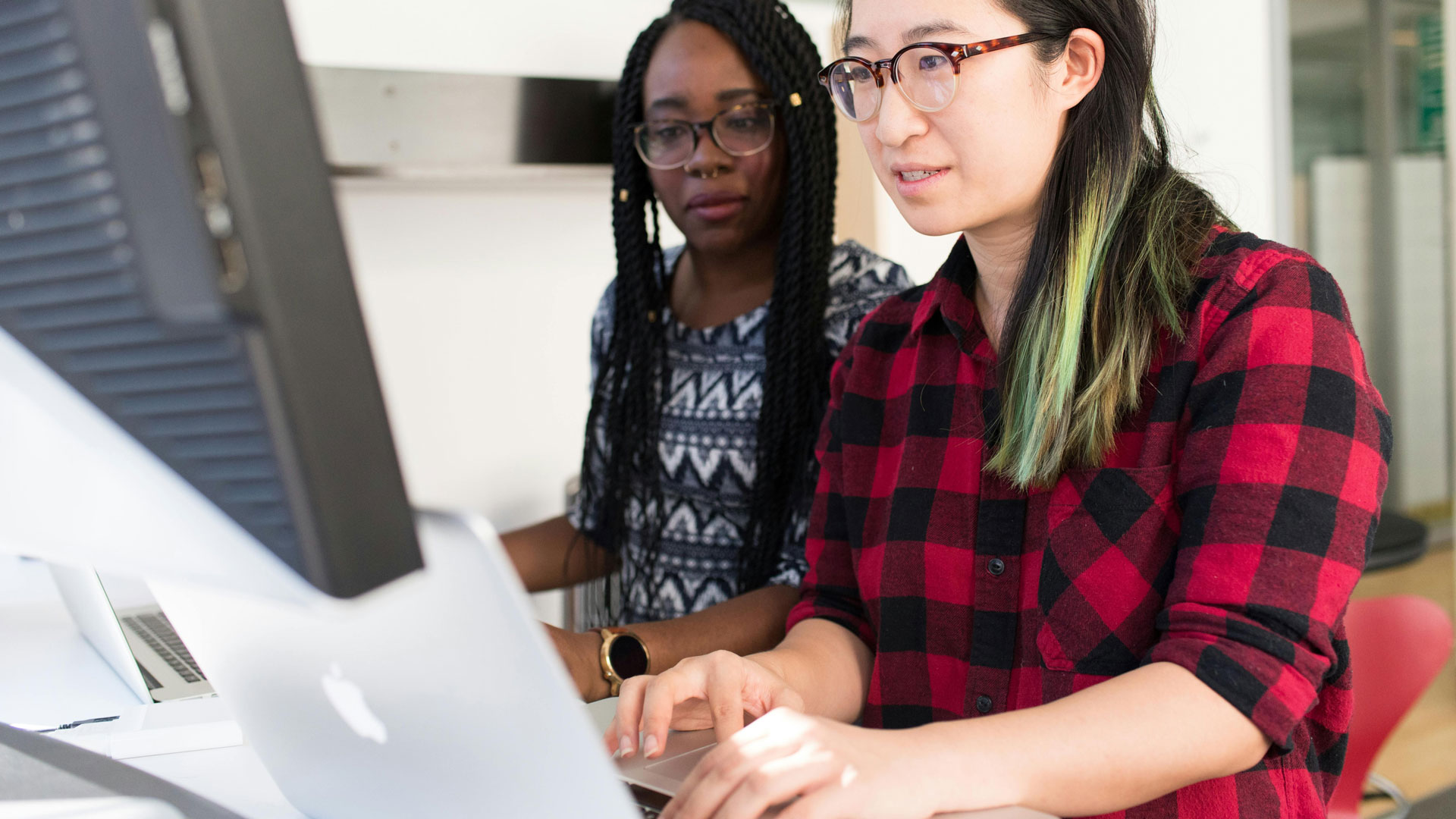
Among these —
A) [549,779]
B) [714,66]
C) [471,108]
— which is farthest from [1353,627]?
[471,108]

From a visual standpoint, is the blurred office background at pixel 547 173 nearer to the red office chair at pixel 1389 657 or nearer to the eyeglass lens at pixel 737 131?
the eyeglass lens at pixel 737 131

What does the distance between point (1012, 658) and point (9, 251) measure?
2.65 feet

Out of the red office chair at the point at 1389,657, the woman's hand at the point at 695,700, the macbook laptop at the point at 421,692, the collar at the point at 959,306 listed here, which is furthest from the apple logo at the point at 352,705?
the red office chair at the point at 1389,657

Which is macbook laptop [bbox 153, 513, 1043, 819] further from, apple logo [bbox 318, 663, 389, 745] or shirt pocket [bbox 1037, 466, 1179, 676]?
shirt pocket [bbox 1037, 466, 1179, 676]

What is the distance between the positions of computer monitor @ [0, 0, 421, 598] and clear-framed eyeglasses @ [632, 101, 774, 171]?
1141 mm

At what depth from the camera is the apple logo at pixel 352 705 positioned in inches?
18.2

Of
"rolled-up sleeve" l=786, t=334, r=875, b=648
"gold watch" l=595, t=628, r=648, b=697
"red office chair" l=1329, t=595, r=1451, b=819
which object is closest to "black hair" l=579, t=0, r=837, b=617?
"rolled-up sleeve" l=786, t=334, r=875, b=648

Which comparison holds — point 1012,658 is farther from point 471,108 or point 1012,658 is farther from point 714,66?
point 471,108

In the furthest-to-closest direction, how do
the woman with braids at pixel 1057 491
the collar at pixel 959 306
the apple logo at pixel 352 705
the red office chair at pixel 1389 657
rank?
the red office chair at pixel 1389 657, the collar at pixel 959 306, the woman with braids at pixel 1057 491, the apple logo at pixel 352 705

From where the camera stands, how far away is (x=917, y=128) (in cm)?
92

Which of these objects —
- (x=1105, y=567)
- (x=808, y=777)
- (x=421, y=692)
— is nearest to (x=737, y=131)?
(x=1105, y=567)

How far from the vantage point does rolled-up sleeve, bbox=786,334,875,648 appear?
1.10m

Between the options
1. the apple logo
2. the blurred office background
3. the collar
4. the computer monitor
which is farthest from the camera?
the blurred office background

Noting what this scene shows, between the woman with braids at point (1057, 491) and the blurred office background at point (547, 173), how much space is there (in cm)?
57
